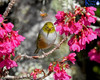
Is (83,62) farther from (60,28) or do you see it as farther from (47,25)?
(60,28)

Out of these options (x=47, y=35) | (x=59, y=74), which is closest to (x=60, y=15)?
(x=59, y=74)

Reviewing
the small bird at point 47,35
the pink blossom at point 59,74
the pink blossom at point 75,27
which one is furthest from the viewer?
the small bird at point 47,35

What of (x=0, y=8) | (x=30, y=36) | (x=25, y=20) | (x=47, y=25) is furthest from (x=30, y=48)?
(x=47, y=25)

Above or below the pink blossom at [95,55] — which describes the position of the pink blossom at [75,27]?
above

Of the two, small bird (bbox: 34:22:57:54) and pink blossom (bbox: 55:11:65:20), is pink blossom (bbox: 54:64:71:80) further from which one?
small bird (bbox: 34:22:57:54)

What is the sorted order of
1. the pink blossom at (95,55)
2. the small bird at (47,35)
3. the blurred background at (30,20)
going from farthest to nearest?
1. the blurred background at (30,20)
2. the small bird at (47,35)
3. the pink blossom at (95,55)

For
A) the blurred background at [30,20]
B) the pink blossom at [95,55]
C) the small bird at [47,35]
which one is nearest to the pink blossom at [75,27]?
the pink blossom at [95,55]

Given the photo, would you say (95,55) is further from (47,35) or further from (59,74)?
(47,35)

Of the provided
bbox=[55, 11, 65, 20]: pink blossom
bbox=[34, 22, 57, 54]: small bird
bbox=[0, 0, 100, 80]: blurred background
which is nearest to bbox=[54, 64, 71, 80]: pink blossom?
bbox=[55, 11, 65, 20]: pink blossom

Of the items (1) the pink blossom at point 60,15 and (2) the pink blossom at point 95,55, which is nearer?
(2) the pink blossom at point 95,55

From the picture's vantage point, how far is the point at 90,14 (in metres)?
1.41

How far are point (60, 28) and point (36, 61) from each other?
1.37 meters

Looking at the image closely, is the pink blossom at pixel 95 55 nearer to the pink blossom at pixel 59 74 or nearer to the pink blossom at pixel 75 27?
the pink blossom at pixel 75 27

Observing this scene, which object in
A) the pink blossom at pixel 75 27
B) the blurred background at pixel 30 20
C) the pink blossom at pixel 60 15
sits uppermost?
the pink blossom at pixel 60 15
